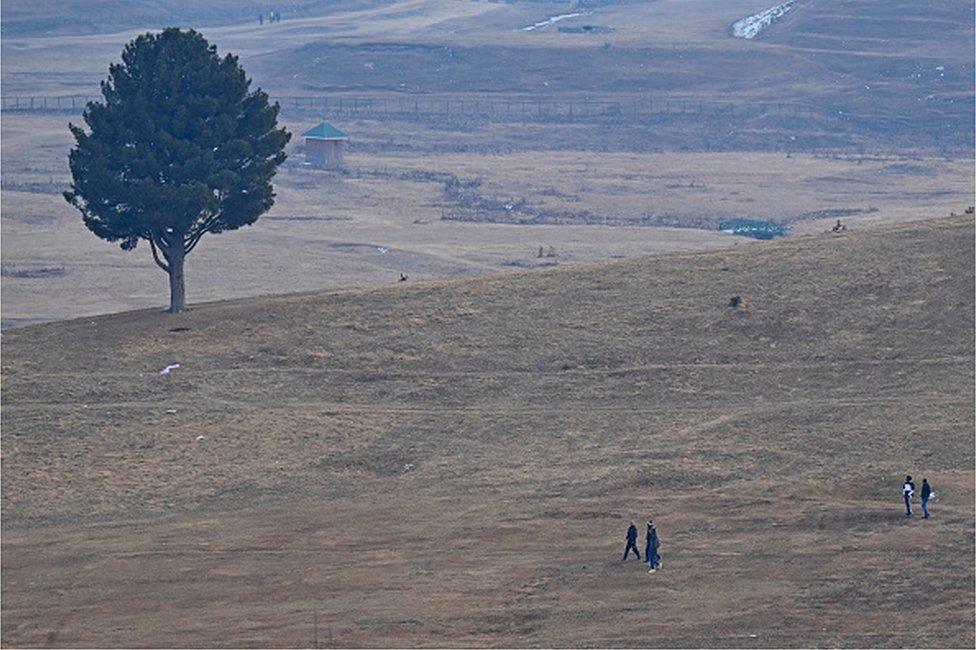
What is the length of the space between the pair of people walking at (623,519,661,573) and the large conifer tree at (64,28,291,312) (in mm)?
25191

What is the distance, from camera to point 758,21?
190875 millimetres

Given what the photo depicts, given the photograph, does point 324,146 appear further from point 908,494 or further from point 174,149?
point 908,494

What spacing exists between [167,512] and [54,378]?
1171cm

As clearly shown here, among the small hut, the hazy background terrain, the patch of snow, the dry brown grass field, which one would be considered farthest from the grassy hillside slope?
the patch of snow

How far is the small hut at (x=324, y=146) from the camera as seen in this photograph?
13162cm

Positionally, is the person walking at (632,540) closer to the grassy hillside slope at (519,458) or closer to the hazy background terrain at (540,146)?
the grassy hillside slope at (519,458)

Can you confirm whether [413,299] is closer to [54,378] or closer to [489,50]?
[54,378]

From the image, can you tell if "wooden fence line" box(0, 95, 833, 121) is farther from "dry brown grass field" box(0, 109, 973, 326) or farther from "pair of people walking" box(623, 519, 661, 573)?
"pair of people walking" box(623, 519, 661, 573)

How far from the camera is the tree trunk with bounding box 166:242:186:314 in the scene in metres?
62.3

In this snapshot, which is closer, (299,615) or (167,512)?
(299,615)

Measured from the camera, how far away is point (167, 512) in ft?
153

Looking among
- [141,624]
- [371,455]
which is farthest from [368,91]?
[141,624]

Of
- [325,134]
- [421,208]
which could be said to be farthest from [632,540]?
[325,134]

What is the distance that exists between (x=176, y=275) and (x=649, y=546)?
28.7 metres
